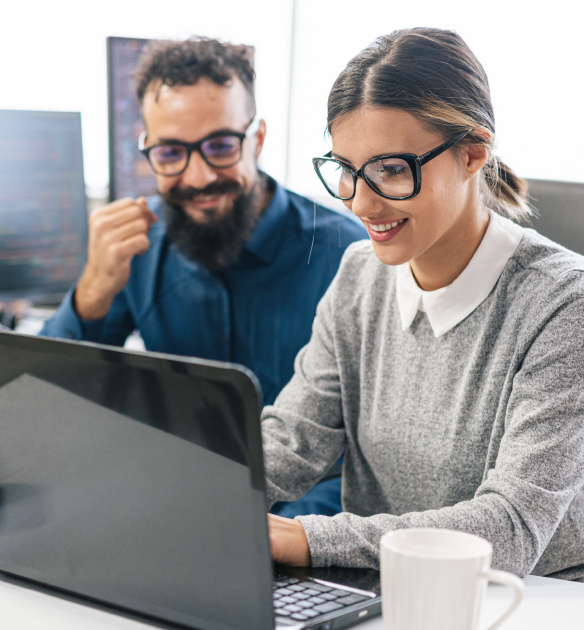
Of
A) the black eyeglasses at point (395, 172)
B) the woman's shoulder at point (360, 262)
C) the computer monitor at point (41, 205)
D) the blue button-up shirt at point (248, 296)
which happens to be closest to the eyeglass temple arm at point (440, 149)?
the black eyeglasses at point (395, 172)

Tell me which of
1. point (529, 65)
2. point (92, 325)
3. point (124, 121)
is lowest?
point (92, 325)

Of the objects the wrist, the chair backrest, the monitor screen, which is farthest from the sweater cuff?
the monitor screen

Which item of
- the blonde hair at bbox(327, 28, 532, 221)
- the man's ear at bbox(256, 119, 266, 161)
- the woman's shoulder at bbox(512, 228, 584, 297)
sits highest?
the blonde hair at bbox(327, 28, 532, 221)

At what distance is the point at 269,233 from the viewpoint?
65.0 inches

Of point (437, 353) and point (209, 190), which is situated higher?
point (209, 190)

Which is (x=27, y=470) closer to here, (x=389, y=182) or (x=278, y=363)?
(x=389, y=182)

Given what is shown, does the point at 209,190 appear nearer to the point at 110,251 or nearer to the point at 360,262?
the point at 110,251

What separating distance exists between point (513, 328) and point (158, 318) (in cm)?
100

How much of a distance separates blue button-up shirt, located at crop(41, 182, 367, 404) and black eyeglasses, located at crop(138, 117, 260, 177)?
0.16m

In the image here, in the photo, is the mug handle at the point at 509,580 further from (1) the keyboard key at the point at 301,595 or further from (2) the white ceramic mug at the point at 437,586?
(1) the keyboard key at the point at 301,595

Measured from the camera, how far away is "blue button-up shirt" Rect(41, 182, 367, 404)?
1596 millimetres

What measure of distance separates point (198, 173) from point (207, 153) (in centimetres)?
5

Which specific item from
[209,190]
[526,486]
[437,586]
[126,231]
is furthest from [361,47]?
[437,586]

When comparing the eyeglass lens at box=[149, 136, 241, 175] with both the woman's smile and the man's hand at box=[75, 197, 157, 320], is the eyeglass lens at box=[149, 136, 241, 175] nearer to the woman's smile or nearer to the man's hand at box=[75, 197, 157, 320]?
the man's hand at box=[75, 197, 157, 320]
